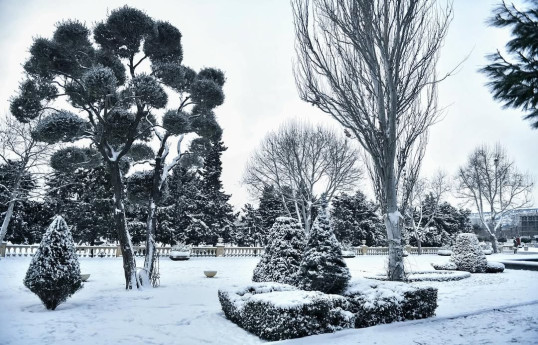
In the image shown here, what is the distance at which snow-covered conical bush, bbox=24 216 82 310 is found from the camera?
743 cm

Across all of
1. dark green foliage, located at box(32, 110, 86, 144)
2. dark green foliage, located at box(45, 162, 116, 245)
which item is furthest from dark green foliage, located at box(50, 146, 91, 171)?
dark green foliage, located at box(45, 162, 116, 245)

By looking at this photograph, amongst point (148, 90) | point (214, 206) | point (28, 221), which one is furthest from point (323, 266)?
point (28, 221)

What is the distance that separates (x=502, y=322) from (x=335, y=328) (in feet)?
11.3

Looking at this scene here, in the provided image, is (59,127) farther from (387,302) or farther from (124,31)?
(387,302)

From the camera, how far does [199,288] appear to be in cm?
1157

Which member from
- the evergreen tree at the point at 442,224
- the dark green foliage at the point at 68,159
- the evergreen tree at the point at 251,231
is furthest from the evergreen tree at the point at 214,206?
the evergreen tree at the point at 442,224

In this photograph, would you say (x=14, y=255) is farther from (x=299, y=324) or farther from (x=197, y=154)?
(x=299, y=324)

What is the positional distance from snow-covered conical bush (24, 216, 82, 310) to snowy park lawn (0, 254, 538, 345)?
0.41 meters

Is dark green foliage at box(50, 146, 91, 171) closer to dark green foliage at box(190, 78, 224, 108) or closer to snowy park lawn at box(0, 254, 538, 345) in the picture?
snowy park lawn at box(0, 254, 538, 345)

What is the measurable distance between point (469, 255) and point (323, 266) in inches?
557

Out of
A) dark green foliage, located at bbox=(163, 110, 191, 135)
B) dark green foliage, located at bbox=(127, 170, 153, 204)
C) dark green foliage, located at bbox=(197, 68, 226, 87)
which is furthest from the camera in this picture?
dark green foliage, located at bbox=(197, 68, 226, 87)

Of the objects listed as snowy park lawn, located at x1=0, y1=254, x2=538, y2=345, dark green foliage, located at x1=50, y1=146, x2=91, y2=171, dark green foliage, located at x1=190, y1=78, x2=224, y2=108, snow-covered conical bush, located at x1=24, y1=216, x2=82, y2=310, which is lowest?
snowy park lawn, located at x1=0, y1=254, x2=538, y2=345

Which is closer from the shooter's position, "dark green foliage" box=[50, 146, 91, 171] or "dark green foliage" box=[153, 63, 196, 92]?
"dark green foliage" box=[153, 63, 196, 92]

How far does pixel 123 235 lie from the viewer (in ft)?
37.0
